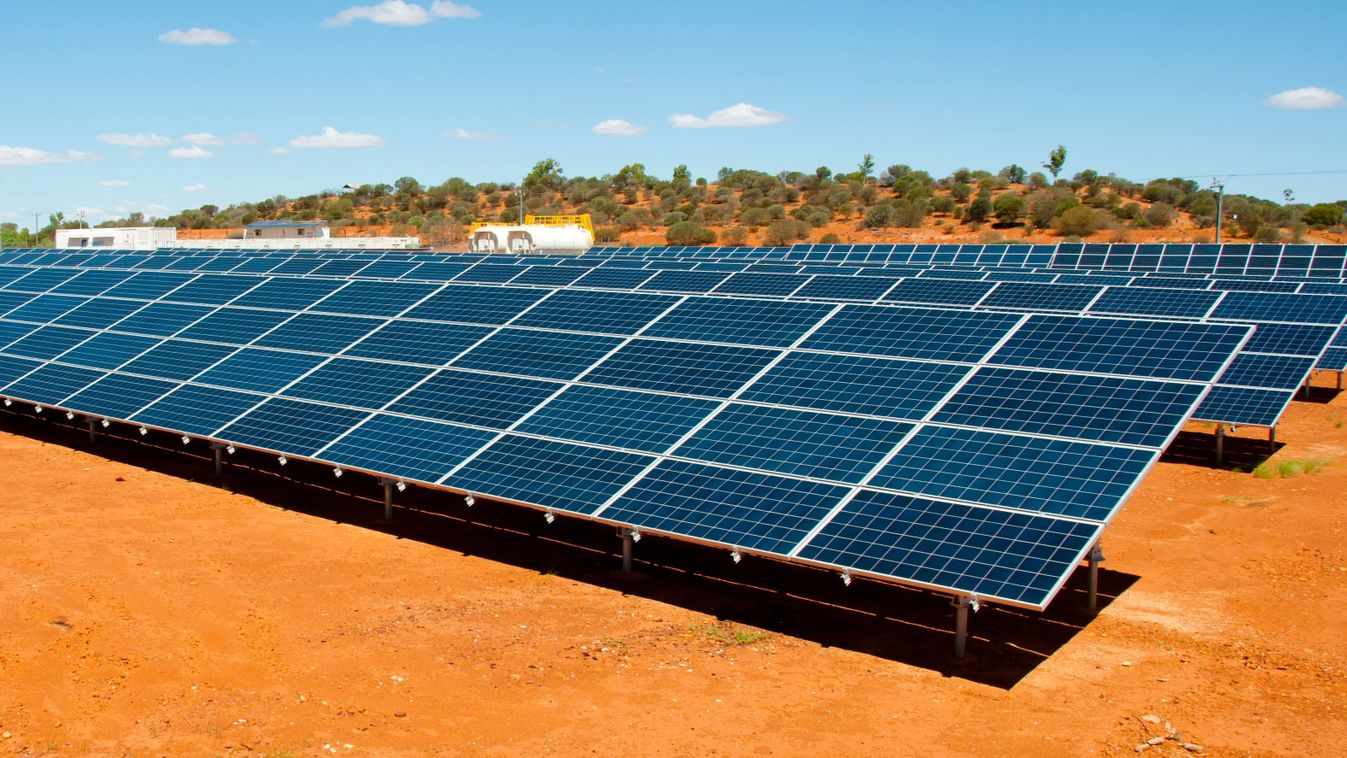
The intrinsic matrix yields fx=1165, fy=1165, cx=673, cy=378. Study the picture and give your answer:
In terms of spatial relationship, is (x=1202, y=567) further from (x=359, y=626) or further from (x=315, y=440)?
(x=315, y=440)

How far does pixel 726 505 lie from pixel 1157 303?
16542 millimetres

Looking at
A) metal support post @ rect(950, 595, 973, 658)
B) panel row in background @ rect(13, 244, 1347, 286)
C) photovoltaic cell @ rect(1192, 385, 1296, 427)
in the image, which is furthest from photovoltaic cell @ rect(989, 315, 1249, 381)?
panel row in background @ rect(13, 244, 1347, 286)

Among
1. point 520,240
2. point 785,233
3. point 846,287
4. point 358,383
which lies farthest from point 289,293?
point 785,233

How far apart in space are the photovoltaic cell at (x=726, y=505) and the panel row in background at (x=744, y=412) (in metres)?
0.04

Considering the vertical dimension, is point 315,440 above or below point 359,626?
above

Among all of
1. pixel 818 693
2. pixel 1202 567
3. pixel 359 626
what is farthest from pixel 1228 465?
pixel 359 626

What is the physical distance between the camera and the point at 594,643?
15516mm

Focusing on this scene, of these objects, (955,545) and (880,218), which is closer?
(955,545)

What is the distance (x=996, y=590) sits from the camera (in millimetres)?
13609

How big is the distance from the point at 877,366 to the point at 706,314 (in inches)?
186

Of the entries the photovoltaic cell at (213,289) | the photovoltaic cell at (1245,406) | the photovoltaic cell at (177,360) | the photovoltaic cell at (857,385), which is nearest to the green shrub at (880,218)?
the photovoltaic cell at (213,289)

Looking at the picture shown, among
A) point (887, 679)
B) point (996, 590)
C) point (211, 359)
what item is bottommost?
point (887, 679)

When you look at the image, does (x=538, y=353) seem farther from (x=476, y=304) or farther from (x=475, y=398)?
(x=476, y=304)

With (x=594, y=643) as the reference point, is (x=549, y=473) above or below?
above
